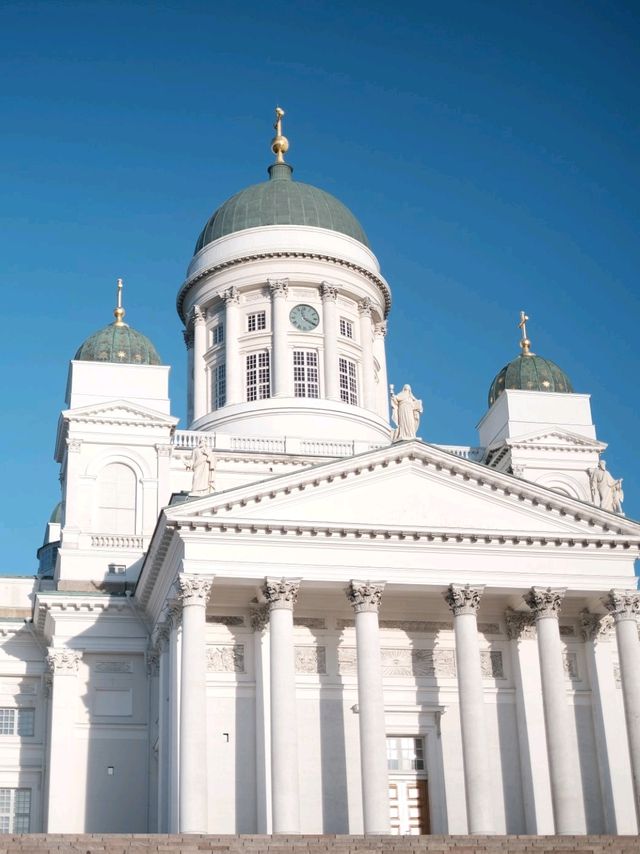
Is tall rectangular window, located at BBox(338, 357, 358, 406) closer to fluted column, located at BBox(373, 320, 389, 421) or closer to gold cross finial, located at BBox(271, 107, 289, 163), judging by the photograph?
fluted column, located at BBox(373, 320, 389, 421)

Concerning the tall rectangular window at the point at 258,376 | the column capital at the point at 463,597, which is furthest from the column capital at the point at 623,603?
the tall rectangular window at the point at 258,376

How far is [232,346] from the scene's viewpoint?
5328 centimetres

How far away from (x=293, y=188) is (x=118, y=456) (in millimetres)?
17537

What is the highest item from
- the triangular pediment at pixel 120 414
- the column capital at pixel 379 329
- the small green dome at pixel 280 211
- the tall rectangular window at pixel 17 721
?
the small green dome at pixel 280 211

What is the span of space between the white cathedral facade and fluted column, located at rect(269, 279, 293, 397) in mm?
5398

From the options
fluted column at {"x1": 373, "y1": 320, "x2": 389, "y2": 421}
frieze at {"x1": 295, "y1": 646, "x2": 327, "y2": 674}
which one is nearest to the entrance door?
frieze at {"x1": 295, "y1": 646, "x2": 327, "y2": 674}

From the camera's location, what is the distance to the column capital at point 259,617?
37.6 metres

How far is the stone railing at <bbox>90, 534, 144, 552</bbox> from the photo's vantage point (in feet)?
144

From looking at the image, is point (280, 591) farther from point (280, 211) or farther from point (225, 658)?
point (280, 211)

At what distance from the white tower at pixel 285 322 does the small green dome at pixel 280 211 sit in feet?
0.20

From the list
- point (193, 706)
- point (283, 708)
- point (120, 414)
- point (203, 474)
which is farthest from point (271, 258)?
point (193, 706)

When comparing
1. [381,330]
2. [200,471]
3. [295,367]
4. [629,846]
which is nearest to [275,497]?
[200,471]

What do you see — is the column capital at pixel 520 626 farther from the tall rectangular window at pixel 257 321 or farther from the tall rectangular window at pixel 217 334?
the tall rectangular window at pixel 217 334

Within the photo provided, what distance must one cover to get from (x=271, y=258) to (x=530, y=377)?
11735 millimetres
